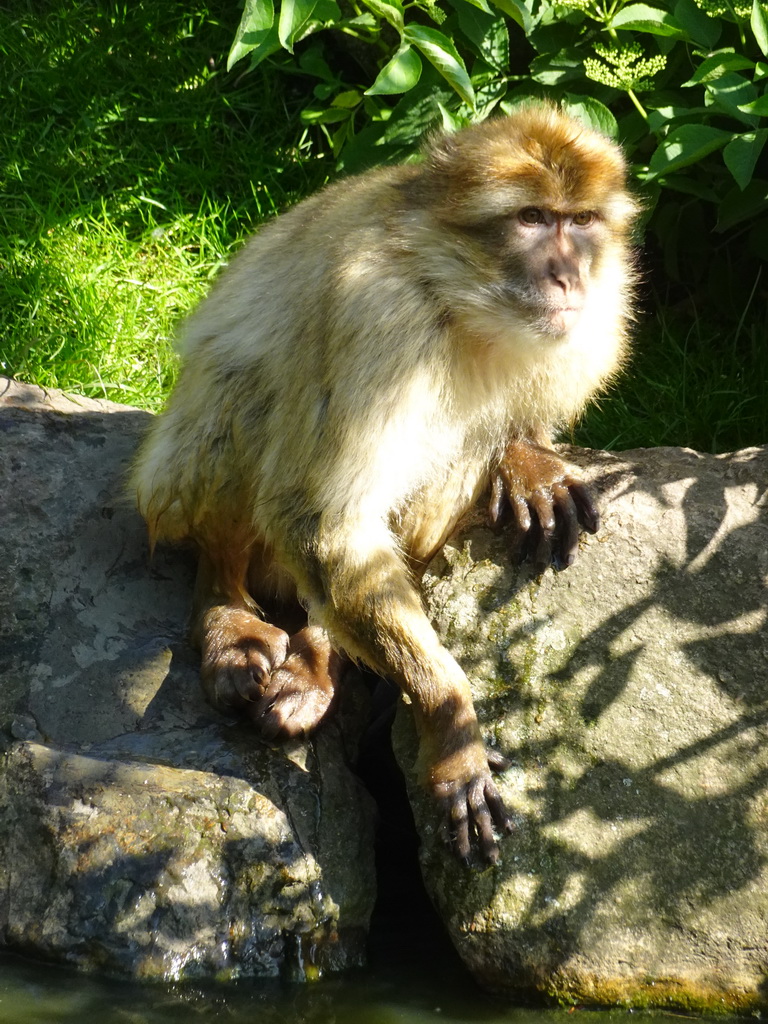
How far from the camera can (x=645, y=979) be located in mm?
3346

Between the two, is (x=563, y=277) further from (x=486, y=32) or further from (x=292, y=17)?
(x=486, y=32)

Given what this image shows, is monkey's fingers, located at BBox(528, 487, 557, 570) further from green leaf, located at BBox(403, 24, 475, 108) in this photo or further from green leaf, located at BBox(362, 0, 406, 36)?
green leaf, located at BBox(362, 0, 406, 36)

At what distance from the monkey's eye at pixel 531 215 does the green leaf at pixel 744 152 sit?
40.7 inches

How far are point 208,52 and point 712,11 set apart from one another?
321 centimetres

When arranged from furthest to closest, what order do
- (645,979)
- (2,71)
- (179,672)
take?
(2,71) < (179,672) < (645,979)

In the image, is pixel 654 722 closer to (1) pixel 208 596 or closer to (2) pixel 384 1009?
(2) pixel 384 1009

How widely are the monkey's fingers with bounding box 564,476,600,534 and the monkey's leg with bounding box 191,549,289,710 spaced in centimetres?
108

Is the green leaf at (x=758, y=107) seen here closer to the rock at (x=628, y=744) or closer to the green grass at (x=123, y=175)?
the rock at (x=628, y=744)

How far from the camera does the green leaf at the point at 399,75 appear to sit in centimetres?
480

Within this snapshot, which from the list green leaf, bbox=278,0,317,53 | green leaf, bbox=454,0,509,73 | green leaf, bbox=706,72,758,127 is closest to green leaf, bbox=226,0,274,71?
green leaf, bbox=278,0,317,53

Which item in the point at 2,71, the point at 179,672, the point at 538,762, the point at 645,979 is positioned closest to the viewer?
the point at 645,979

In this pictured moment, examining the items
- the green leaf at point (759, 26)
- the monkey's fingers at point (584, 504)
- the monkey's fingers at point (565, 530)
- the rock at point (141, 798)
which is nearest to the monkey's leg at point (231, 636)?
the rock at point (141, 798)

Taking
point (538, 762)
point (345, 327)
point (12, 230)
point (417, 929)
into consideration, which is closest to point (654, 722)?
point (538, 762)

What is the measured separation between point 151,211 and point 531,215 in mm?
3235
